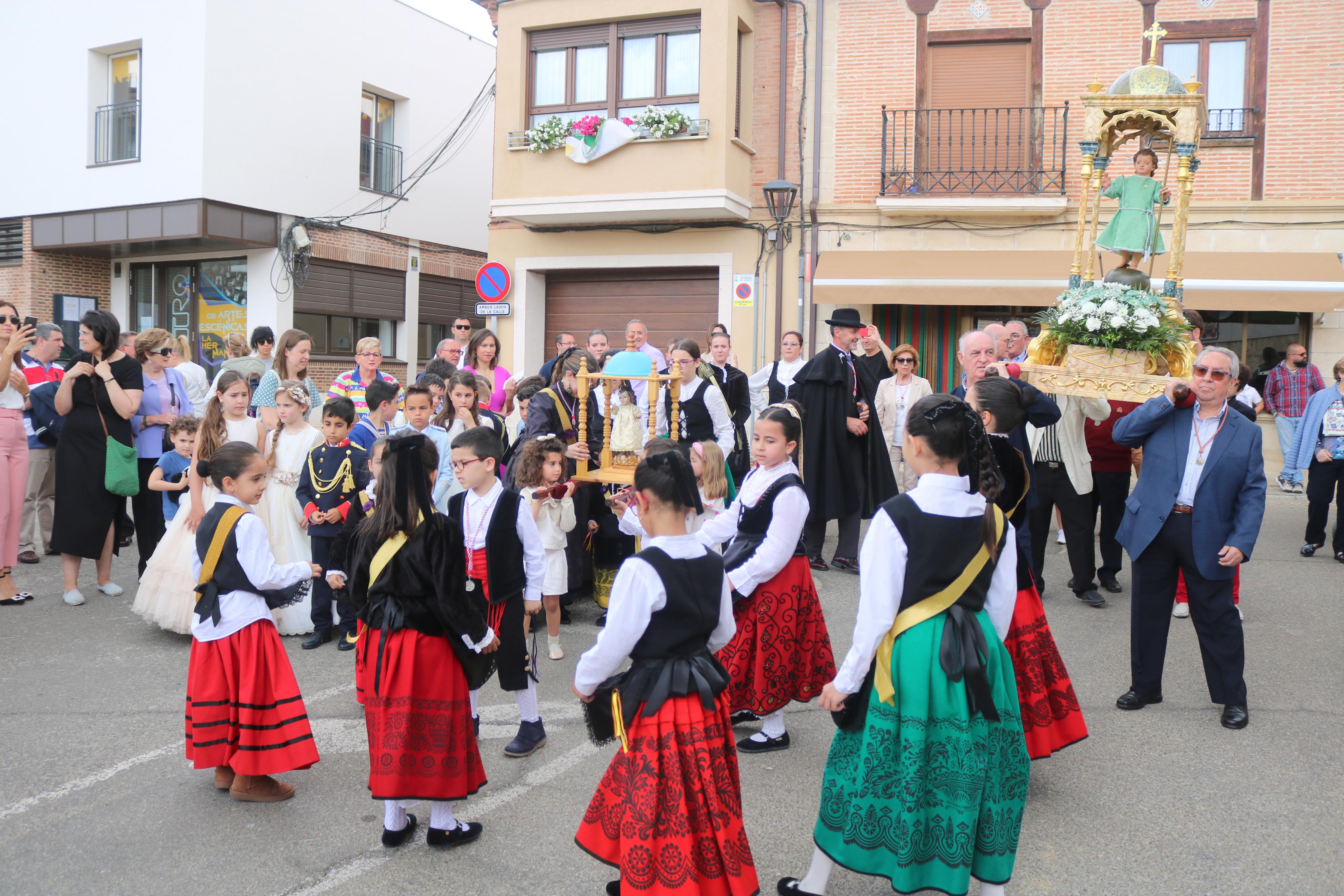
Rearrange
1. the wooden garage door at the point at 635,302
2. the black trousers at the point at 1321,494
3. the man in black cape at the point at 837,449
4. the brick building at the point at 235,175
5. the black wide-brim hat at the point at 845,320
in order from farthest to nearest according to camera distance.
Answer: the brick building at the point at 235,175 → the wooden garage door at the point at 635,302 → the black trousers at the point at 1321,494 → the man in black cape at the point at 837,449 → the black wide-brim hat at the point at 845,320

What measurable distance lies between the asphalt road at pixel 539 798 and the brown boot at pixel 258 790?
1.8 inches

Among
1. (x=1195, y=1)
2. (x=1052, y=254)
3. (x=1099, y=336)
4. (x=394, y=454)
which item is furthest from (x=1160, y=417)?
(x=1195, y=1)

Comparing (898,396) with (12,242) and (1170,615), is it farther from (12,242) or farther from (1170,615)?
(12,242)

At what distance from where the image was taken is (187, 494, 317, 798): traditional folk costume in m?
3.82

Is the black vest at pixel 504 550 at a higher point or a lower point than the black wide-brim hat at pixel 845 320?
lower

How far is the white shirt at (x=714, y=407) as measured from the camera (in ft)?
22.6

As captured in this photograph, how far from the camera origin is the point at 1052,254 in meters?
12.8

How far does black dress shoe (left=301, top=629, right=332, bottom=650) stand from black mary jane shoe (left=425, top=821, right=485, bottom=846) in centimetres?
275

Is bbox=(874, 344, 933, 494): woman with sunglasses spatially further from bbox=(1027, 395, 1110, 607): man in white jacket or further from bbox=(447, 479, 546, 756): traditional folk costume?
bbox=(447, 479, 546, 756): traditional folk costume

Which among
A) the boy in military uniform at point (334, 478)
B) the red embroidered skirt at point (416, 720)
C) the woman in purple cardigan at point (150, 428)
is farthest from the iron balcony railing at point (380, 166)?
the red embroidered skirt at point (416, 720)

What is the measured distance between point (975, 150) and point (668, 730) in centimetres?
1225

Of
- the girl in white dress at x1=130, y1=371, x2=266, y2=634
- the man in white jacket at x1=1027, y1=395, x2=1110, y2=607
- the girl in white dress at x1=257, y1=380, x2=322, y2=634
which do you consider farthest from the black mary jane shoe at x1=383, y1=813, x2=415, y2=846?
Answer: the man in white jacket at x1=1027, y1=395, x2=1110, y2=607

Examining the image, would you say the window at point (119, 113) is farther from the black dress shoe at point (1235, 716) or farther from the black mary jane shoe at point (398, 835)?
the black dress shoe at point (1235, 716)

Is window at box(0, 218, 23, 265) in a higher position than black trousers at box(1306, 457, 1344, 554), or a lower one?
higher
